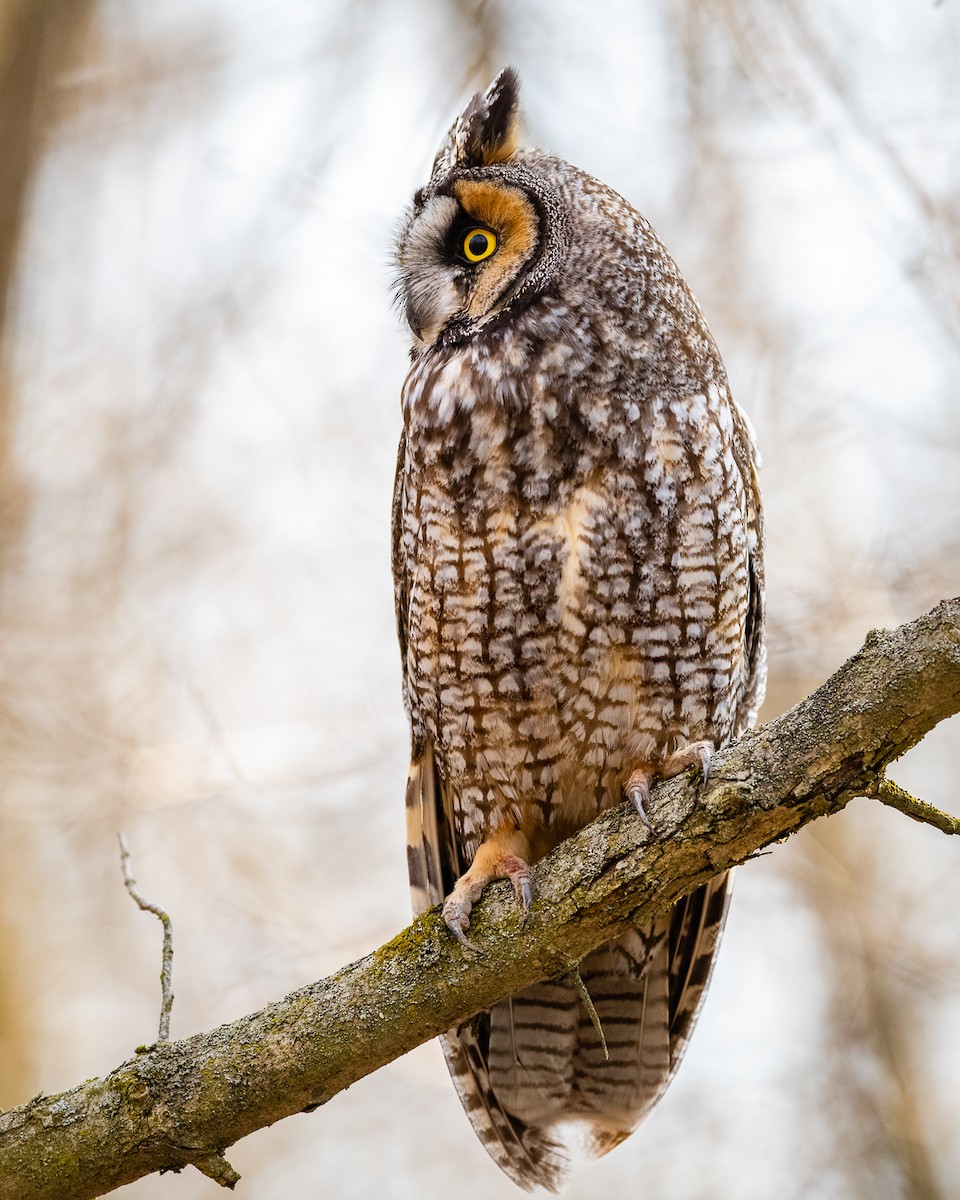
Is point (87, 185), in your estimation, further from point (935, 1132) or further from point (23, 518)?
point (935, 1132)

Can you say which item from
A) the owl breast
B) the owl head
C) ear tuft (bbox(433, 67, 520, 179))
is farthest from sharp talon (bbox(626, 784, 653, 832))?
ear tuft (bbox(433, 67, 520, 179))

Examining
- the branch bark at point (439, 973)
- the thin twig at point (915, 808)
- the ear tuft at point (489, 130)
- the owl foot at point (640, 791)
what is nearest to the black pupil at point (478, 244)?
the ear tuft at point (489, 130)

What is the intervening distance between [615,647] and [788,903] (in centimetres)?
455

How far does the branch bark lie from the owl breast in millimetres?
391

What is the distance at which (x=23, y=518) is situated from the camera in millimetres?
6336

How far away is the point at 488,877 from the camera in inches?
109

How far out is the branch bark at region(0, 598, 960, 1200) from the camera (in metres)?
2.08

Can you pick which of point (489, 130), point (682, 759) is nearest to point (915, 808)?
point (682, 759)

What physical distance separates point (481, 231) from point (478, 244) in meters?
0.04

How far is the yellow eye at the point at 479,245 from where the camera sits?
3184 mm

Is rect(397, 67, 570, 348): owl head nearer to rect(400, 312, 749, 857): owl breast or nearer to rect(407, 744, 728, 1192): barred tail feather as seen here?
rect(400, 312, 749, 857): owl breast

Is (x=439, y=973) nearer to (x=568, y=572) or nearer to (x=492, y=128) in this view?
(x=568, y=572)

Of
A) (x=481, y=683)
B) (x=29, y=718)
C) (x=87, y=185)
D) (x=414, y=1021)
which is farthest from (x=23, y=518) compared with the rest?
(x=414, y=1021)

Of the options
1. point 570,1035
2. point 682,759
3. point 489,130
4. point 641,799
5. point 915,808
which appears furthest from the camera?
point 489,130
